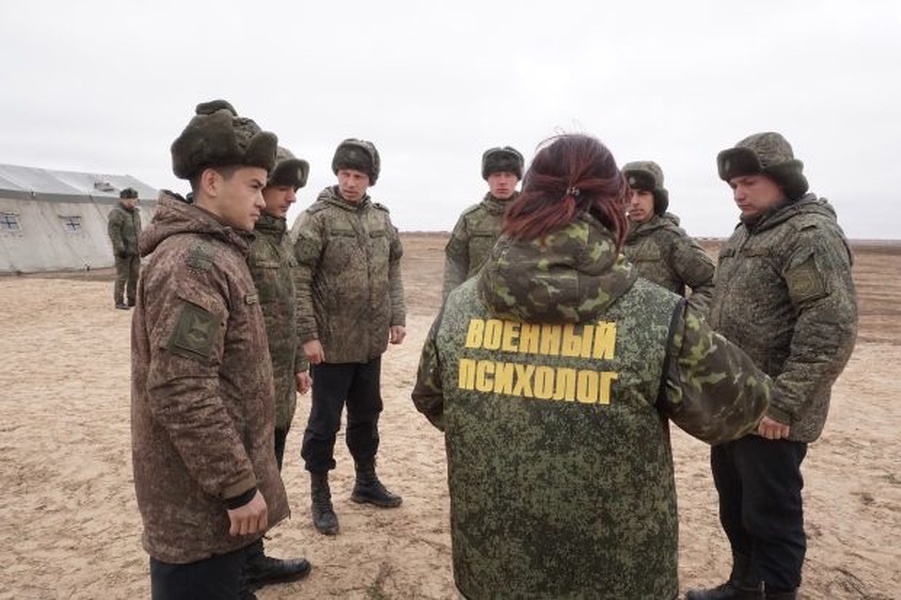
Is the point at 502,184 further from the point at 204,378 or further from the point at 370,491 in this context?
the point at 204,378

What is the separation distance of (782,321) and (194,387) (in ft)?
8.73

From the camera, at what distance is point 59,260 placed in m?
20.7

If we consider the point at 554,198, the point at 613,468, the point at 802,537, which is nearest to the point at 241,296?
the point at 554,198

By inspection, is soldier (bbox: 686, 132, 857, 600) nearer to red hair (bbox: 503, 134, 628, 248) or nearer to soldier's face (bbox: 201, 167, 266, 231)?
red hair (bbox: 503, 134, 628, 248)

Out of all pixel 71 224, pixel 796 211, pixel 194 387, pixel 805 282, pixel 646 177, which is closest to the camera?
pixel 194 387

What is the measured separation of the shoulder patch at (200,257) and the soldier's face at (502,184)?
3334 millimetres

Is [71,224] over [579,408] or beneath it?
over

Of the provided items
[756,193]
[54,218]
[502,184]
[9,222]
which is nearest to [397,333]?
[502,184]

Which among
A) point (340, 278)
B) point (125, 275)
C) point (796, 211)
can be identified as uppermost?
point (796, 211)

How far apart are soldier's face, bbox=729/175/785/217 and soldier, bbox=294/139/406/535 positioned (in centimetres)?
230

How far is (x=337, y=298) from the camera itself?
4.09 meters

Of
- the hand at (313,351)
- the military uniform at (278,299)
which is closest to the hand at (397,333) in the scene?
the hand at (313,351)

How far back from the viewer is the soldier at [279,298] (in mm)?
3154

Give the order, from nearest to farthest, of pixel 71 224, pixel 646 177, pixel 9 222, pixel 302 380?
pixel 302 380
pixel 646 177
pixel 9 222
pixel 71 224
